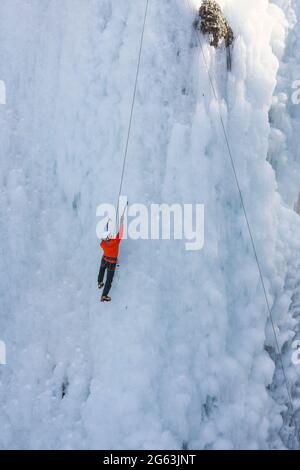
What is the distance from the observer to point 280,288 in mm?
Result: 8367

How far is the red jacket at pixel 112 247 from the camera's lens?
7383mm

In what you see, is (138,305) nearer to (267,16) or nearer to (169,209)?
(169,209)

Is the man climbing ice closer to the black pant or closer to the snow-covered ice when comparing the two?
the black pant

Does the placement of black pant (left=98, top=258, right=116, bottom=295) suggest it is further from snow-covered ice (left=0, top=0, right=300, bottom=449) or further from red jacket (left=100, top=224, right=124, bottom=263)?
snow-covered ice (left=0, top=0, right=300, bottom=449)

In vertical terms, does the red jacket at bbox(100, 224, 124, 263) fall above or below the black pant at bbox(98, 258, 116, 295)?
above

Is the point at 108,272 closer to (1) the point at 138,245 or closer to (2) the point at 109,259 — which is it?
(2) the point at 109,259

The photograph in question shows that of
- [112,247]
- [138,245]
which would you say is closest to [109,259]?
[112,247]

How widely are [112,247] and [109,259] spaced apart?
0.72 ft

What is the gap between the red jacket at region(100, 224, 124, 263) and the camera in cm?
738

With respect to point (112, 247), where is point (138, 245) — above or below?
below

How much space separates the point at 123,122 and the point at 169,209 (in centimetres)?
162

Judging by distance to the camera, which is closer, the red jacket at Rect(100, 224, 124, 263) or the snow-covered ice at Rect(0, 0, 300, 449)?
the red jacket at Rect(100, 224, 124, 263)

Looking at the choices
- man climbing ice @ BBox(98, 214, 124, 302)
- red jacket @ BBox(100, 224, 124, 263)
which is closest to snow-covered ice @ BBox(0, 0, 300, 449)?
man climbing ice @ BBox(98, 214, 124, 302)

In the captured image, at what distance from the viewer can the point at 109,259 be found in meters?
7.50
